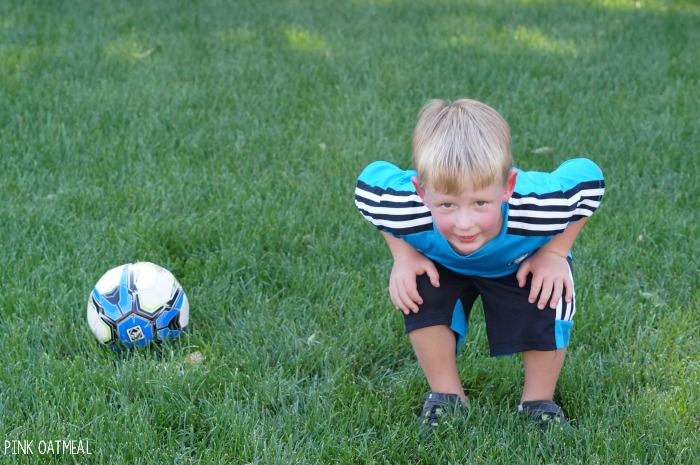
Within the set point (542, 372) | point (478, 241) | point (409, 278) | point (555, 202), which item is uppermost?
point (555, 202)

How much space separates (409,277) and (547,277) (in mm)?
417

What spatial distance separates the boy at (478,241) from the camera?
2.45 m

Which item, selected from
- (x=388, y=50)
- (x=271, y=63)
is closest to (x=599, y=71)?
(x=388, y=50)

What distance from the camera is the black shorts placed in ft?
8.80

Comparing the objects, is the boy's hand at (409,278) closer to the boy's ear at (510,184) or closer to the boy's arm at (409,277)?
the boy's arm at (409,277)

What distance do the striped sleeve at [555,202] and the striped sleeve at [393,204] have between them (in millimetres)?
267

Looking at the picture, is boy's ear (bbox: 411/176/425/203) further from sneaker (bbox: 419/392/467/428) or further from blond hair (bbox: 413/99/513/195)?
sneaker (bbox: 419/392/467/428)

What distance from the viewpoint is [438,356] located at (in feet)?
9.12

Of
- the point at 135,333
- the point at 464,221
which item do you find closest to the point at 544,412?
the point at 464,221

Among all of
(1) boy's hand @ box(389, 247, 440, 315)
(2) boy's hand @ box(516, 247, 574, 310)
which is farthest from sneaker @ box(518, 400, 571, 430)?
(1) boy's hand @ box(389, 247, 440, 315)

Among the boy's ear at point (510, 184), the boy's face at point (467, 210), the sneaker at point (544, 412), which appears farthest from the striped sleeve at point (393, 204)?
the sneaker at point (544, 412)

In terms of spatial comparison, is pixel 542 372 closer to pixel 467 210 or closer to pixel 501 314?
pixel 501 314

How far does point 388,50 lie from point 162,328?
13.3ft

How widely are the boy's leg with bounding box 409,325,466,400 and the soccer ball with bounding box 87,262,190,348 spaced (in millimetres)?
897
